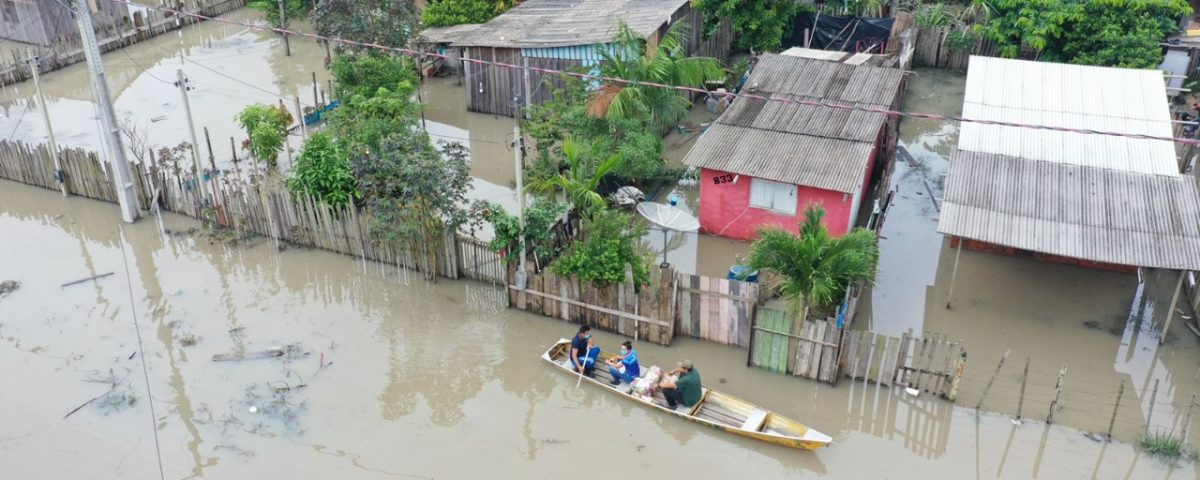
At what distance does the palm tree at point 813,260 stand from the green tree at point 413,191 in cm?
478

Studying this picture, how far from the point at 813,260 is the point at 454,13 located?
1403 centimetres

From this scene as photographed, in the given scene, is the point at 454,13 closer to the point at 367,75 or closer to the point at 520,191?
the point at 367,75

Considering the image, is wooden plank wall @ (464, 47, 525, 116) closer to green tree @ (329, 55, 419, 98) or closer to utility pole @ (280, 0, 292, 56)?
green tree @ (329, 55, 419, 98)

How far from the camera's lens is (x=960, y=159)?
14133mm

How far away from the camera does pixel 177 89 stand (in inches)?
896

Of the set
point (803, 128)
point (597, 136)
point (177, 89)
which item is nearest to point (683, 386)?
point (803, 128)

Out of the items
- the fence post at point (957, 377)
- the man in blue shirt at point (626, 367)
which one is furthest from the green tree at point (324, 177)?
the fence post at point (957, 377)

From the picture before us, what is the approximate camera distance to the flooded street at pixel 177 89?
20250 mm

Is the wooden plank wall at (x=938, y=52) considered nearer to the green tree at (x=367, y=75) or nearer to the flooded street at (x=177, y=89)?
the green tree at (x=367, y=75)

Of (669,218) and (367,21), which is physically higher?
(367,21)

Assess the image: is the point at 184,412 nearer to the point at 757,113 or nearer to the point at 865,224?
the point at 757,113

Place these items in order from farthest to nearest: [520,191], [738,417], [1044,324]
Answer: [1044,324], [520,191], [738,417]

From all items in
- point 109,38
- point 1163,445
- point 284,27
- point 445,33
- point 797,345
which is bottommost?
point 1163,445

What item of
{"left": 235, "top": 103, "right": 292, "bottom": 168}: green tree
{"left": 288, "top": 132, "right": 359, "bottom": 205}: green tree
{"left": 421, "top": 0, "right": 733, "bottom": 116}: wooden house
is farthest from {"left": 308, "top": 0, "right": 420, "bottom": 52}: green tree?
{"left": 288, "top": 132, "right": 359, "bottom": 205}: green tree
